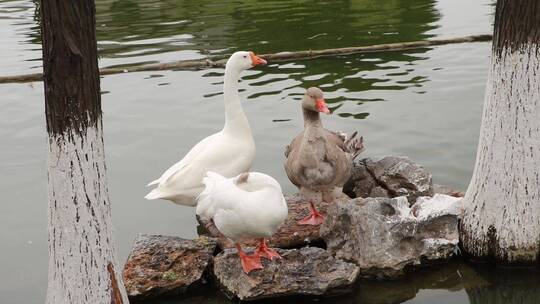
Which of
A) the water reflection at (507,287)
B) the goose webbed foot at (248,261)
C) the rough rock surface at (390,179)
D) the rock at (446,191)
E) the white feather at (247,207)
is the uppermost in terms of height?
the white feather at (247,207)

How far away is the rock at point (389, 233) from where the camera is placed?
549cm

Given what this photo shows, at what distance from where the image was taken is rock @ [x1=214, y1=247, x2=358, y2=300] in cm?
519

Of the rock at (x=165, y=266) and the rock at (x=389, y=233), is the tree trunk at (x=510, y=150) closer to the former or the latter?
the rock at (x=389, y=233)

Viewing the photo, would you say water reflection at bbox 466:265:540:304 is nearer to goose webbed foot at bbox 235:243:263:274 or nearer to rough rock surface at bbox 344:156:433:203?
rough rock surface at bbox 344:156:433:203

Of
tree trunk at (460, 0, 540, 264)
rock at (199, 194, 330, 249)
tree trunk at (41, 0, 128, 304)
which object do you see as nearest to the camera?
tree trunk at (41, 0, 128, 304)

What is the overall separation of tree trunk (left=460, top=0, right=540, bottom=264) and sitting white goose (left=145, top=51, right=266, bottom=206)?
2286 mm

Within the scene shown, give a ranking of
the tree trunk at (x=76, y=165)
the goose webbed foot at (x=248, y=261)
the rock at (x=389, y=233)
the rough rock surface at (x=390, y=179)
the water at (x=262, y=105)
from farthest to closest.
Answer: the water at (x=262, y=105) < the rough rock surface at (x=390, y=179) < the rock at (x=389, y=233) < the goose webbed foot at (x=248, y=261) < the tree trunk at (x=76, y=165)

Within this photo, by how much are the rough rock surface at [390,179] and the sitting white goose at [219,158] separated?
1.24 meters

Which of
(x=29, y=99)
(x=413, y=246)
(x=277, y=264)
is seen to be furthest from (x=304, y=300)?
(x=29, y=99)

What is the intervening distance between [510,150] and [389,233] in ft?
3.92

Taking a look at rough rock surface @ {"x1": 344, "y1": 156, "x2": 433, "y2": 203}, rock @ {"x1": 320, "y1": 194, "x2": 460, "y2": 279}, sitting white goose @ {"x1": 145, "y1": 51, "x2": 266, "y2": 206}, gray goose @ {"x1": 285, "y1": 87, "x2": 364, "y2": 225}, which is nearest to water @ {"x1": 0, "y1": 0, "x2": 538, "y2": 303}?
rock @ {"x1": 320, "y1": 194, "x2": 460, "y2": 279}

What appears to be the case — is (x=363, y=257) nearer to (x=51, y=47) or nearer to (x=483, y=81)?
(x=51, y=47)

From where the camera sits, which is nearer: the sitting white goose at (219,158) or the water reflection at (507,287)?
the water reflection at (507,287)

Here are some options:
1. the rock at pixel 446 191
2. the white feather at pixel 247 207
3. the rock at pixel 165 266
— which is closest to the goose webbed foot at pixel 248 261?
the white feather at pixel 247 207
